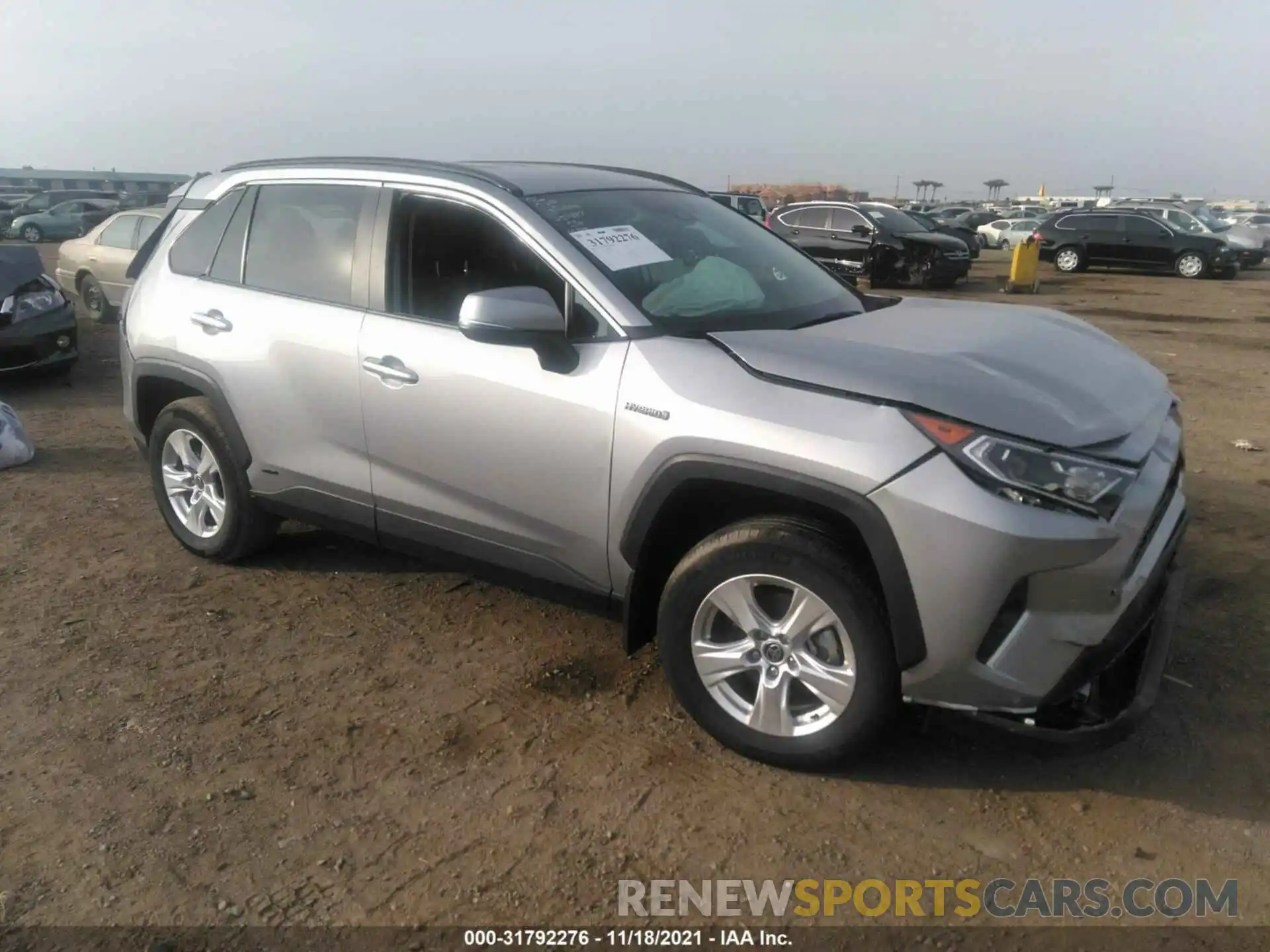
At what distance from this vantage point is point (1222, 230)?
2480 centimetres

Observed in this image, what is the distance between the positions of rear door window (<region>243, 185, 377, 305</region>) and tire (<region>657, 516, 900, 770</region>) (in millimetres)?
1918

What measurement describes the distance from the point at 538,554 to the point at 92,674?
183 centimetres

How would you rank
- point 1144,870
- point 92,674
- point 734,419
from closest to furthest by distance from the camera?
point 1144,870 → point 734,419 → point 92,674

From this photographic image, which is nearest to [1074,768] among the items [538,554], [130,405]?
[538,554]

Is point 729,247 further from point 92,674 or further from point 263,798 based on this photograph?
point 92,674

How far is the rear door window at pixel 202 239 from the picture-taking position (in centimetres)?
448

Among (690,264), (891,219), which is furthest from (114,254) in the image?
(891,219)

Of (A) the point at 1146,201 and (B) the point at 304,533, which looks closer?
(B) the point at 304,533

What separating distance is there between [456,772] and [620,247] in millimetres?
1875

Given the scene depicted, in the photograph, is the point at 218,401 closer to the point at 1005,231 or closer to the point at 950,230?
the point at 950,230

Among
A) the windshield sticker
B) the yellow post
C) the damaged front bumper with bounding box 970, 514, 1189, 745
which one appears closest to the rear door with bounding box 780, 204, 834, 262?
the yellow post

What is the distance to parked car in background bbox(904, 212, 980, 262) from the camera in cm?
2069

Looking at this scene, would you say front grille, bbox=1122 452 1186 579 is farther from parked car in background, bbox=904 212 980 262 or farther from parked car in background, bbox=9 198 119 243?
parked car in background, bbox=9 198 119 243

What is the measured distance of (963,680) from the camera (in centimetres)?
271
